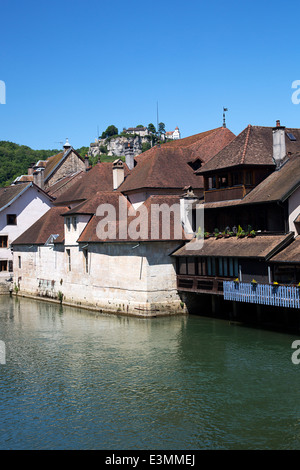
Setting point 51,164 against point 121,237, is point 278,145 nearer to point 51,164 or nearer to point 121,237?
point 121,237

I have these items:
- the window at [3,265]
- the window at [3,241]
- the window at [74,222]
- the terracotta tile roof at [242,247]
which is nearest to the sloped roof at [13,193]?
the window at [3,241]

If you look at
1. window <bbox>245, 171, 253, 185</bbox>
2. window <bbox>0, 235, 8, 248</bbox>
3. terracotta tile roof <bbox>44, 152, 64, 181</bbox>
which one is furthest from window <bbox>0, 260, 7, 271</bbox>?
window <bbox>245, 171, 253, 185</bbox>

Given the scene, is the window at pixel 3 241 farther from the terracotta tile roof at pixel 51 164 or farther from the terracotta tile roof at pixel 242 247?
the terracotta tile roof at pixel 242 247

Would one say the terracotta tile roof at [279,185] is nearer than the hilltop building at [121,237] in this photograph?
Yes

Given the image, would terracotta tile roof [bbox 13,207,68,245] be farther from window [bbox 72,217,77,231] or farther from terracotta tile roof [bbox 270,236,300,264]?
terracotta tile roof [bbox 270,236,300,264]

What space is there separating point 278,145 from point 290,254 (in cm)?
942

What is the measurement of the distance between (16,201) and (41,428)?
40.9 m

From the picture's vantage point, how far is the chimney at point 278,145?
3378 centimetres

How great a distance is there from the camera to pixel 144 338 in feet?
94.3

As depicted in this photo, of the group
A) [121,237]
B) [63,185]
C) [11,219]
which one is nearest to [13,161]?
[63,185]

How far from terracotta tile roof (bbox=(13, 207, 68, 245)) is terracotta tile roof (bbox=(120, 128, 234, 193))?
25.9ft

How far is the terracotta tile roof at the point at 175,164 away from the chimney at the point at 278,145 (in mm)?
9091
